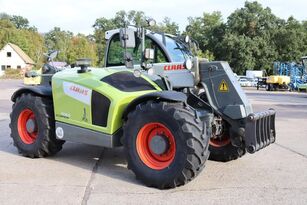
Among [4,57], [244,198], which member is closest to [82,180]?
[244,198]

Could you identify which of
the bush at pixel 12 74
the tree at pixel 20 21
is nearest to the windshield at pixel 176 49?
the bush at pixel 12 74

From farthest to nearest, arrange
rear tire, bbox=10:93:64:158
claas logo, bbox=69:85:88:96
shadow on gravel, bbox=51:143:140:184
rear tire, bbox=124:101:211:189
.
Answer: rear tire, bbox=10:93:64:158, claas logo, bbox=69:85:88:96, shadow on gravel, bbox=51:143:140:184, rear tire, bbox=124:101:211:189

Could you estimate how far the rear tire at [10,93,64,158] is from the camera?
22.6 ft

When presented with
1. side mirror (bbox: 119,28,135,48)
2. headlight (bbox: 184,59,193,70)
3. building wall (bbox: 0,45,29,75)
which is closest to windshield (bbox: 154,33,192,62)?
headlight (bbox: 184,59,193,70)

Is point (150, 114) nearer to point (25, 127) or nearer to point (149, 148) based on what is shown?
point (149, 148)

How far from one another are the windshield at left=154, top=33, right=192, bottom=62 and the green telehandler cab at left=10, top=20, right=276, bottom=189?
4 cm

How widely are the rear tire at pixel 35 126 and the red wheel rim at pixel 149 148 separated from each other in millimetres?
1874

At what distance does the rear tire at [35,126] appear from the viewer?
6887mm

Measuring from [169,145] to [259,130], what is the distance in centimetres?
136

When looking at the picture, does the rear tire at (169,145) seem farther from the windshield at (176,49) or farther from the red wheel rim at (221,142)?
the windshield at (176,49)

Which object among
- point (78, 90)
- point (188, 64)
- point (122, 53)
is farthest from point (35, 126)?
point (188, 64)

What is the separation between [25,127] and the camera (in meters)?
7.29

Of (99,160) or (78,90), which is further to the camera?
(99,160)

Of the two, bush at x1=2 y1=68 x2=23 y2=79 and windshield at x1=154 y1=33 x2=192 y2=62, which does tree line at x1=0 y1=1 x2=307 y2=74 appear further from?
windshield at x1=154 y1=33 x2=192 y2=62
